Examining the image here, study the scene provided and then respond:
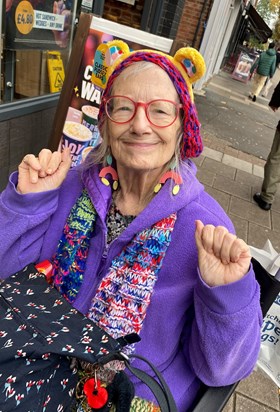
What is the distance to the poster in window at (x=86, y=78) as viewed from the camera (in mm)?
2523

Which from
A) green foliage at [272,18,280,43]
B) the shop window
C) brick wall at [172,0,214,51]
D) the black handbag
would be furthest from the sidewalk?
green foliage at [272,18,280,43]

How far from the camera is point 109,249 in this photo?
4.75 ft

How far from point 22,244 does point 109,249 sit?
0.38 metres

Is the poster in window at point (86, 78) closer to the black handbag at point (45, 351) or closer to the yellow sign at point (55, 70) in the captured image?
the yellow sign at point (55, 70)

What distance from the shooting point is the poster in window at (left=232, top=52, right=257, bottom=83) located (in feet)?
59.8

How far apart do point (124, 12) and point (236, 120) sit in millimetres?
5563

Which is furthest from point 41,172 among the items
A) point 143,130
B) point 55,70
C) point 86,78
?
point 55,70

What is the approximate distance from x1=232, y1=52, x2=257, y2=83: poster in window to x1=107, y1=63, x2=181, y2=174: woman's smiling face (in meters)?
19.1

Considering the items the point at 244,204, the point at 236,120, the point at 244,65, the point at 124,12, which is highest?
the point at 124,12

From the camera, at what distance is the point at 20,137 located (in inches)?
133

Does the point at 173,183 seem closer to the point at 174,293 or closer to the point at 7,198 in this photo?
the point at 174,293

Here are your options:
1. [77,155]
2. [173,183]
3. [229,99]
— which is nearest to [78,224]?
[173,183]

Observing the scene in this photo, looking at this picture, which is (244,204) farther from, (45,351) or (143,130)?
(45,351)

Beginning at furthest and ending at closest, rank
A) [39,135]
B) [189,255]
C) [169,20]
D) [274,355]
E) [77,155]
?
[169,20] → [39,135] → [77,155] → [274,355] → [189,255]
